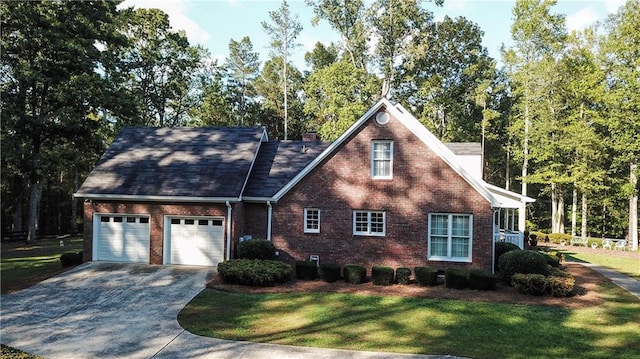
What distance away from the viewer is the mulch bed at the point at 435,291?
14.7 metres

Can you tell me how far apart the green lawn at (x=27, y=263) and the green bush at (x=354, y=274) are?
1204 cm

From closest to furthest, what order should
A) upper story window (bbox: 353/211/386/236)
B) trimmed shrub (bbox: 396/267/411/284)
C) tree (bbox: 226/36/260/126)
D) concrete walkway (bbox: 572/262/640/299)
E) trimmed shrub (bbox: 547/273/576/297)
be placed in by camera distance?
trimmed shrub (bbox: 547/273/576/297) → trimmed shrub (bbox: 396/267/411/284) → concrete walkway (bbox: 572/262/640/299) → upper story window (bbox: 353/211/386/236) → tree (bbox: 226/36/260/126)

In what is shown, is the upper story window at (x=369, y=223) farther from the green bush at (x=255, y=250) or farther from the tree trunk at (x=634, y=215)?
the tree trunk at (x=634, y=215)

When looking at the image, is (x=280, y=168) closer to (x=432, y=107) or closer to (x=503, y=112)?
(x=432, y=107)

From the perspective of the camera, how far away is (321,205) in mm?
19047

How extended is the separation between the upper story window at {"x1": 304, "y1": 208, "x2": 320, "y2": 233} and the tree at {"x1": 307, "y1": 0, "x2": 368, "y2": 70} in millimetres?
23165

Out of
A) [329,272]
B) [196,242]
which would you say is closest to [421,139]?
[329,272]

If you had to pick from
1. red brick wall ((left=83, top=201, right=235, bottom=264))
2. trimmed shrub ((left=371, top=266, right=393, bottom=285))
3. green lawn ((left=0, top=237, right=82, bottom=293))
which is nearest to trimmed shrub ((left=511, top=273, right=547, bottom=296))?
trimmed shrub ((left=371, top=266, right=393, bottom=285))

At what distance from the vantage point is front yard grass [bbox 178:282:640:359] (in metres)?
10.8

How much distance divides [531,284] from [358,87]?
26.7m

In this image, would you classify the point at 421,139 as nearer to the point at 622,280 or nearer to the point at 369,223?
the point at 369,223

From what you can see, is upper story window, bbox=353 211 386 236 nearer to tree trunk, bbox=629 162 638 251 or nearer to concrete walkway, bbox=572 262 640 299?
concrete walkway, bbox=572 262 640 299

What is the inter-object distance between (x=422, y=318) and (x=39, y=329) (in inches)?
425

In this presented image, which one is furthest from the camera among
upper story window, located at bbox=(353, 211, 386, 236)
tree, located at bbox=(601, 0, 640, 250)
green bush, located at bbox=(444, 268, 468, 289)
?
tree, located at bbox=(601, 0, 640, 250)
